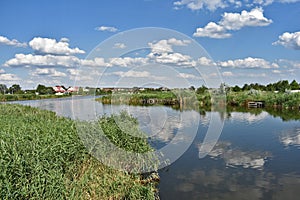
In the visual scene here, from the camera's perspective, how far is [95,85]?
9.33 metres

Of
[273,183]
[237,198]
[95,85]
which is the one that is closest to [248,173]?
[273,183]

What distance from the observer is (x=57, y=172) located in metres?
6.45

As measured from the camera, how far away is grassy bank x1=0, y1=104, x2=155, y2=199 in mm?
5984

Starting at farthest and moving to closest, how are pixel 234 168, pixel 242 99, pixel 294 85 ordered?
pixel 294 85, pixel 242 99, pixel 234 168

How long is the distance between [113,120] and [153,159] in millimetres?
1967

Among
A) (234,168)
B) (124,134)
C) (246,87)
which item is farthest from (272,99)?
(124,134)

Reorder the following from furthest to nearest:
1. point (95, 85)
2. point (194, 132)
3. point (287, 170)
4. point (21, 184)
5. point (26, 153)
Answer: point (194, 132) → point (287, 170) → point (95, 85) → point (26, 153) → point (21, 184)

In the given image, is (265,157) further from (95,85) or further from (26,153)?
(26,153)

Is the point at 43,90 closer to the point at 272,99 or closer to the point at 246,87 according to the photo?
the point at 246,87

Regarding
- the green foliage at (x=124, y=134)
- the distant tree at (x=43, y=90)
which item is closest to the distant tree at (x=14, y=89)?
the distant tree at (x=43, y=90)

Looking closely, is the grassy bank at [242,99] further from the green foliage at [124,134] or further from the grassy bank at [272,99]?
the green foliage at [124,134]

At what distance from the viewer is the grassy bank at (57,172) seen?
236 inches

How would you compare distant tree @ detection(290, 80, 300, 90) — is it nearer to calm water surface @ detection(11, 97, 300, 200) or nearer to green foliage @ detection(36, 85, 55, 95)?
calm water surface @ detection(11, 97, 300, 200)

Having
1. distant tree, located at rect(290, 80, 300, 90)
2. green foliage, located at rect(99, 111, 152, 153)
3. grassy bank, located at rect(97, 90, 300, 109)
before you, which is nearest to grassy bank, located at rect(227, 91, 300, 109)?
grassy bank, located at rect(97, 90, 300, 109)
